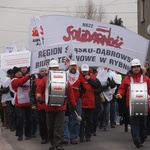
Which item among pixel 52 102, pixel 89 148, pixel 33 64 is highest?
pixel 33 64

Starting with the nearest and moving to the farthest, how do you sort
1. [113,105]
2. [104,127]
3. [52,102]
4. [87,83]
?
[52,102]
[87,83]
[104,127]
[113,105]

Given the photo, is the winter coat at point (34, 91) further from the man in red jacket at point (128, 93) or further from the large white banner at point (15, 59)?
the man in red jacket at point (128, 93)

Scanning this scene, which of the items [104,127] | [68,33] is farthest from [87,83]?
[104,127]

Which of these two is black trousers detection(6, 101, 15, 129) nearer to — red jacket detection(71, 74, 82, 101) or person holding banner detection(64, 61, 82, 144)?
person holding banner detection(64, 61, 82, 144)

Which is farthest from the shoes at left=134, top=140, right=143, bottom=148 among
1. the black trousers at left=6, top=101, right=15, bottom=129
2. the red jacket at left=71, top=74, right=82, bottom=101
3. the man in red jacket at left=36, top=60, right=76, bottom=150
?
the black trousers at left=6, top=101, right=15, bottom=129

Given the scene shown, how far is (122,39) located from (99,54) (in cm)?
68

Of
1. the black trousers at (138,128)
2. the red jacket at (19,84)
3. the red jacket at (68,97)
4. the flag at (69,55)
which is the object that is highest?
the flag at (69,55)

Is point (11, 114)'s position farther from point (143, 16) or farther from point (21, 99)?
point (143, 16)

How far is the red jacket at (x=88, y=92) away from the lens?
1113 centimetres

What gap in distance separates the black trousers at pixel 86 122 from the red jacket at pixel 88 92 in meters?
0.15

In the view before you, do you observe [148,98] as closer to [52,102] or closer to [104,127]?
[52,102]

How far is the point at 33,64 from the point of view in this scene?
11320 mm

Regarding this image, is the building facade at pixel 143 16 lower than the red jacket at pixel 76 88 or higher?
higher

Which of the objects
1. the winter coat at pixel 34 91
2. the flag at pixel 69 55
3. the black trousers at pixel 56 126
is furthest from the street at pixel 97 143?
the flag at pixel 69 55
